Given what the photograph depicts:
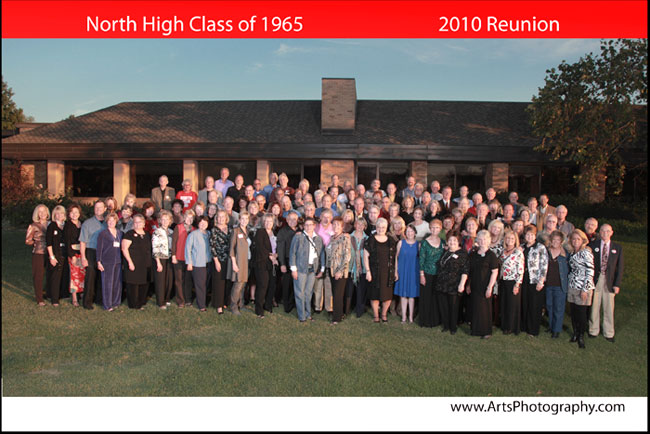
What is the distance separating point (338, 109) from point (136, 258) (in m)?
13.5

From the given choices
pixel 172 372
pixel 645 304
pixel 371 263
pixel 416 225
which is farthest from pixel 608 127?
pixel 172 372

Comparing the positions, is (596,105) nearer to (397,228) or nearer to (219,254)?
(397,228)

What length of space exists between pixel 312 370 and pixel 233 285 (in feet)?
9.46

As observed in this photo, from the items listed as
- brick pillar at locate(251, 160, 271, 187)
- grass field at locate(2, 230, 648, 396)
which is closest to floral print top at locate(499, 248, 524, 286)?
grass field at locate(2, 230, 648, 396)

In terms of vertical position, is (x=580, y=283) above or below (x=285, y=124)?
below

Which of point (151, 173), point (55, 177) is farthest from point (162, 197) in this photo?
point (55, 177)

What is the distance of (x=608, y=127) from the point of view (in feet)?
44.9

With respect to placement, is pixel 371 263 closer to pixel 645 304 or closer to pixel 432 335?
pixel 432 335

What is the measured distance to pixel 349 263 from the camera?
25.7ft

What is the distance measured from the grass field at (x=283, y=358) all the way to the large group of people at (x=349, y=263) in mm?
346

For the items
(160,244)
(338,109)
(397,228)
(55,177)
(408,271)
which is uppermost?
(338,109)

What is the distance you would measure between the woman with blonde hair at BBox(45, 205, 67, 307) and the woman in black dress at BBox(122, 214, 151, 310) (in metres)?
1.26

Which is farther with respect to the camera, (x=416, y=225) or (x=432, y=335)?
(x=416, y=225)

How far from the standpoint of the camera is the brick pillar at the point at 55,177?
65.3ft
